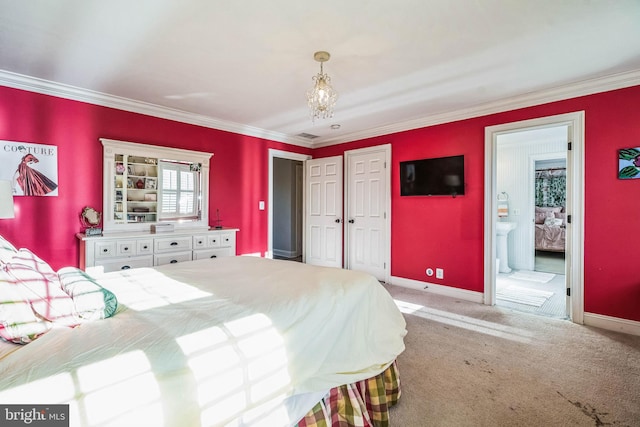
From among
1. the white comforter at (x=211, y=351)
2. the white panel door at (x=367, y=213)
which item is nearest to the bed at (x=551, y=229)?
the white panel door at (x=367, y=213)

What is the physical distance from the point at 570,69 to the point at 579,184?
3.69 ft

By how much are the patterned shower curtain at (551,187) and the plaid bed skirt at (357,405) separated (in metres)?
6.81

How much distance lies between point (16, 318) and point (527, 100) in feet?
14.3

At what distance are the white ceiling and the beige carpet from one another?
241 cm

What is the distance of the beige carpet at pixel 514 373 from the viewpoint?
1698mm

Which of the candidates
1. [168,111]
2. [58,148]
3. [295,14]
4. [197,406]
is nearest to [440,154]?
[295,14]

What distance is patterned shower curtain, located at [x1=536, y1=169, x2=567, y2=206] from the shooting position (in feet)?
21.2

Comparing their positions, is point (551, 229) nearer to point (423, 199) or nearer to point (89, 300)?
point (423, 199)

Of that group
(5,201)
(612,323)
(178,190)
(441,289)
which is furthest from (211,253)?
(612,323)

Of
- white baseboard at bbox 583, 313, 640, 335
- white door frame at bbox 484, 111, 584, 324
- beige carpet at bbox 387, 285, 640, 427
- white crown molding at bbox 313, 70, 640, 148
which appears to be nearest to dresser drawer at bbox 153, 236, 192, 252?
beige carpet at bbox 387, 285, 640, 427

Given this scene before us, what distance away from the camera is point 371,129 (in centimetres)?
466

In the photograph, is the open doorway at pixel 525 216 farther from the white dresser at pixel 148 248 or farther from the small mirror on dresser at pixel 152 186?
the small mirror on dresser at pixel 152 186

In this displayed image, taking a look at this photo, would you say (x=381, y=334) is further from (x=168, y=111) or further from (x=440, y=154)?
(x=168, y=111)

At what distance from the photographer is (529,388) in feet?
6.37
